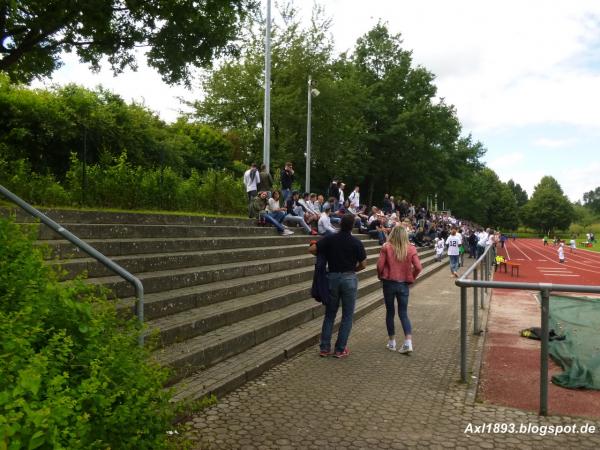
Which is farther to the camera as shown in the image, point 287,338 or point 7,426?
point 287,338

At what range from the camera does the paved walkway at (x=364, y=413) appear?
4180mm

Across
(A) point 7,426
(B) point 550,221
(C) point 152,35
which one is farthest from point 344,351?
(B) point 550,221

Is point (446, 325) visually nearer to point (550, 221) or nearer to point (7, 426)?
point (7, 426)

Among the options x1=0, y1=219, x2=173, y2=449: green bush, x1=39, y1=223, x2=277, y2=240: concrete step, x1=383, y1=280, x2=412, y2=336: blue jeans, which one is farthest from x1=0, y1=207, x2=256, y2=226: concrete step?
x1=383, y1=280, x2=412, y2=336: blue jeans

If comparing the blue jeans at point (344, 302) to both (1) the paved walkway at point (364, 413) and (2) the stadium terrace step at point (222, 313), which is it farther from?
(2) the stadium terrace step at point (222, 313)

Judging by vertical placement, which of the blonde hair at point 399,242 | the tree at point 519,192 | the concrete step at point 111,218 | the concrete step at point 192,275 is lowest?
the concrete step at point 192,275

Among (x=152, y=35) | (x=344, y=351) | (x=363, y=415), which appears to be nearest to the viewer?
(x=363, y=415)

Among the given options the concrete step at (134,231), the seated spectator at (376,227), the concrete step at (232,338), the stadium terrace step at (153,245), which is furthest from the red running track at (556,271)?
the concrete step at (232,338)

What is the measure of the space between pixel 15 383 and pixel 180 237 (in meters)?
6.95

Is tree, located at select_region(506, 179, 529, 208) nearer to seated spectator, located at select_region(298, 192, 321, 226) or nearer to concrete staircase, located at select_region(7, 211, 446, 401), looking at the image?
seated spectator, located at select_region(298, 192, 321, 226)

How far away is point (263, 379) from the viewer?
18.7ft

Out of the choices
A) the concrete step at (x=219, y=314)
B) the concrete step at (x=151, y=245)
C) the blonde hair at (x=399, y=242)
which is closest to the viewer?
the concrete step at (x=219, y=314)

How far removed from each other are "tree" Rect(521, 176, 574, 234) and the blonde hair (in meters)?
119

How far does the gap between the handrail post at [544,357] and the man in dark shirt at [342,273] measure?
2.40 m
